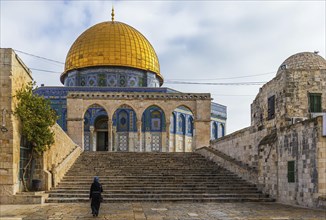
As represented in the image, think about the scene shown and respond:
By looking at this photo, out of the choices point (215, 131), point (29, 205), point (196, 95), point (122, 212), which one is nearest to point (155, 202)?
point (122, 212)

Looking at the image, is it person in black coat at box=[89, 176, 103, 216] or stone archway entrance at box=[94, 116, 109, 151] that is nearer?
person in black coat at box=[89, 176, 103, 216]

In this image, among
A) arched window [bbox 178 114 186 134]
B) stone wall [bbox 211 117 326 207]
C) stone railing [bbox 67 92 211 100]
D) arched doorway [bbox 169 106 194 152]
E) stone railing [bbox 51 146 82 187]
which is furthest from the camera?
arched window [bbox 178 114 186 134]

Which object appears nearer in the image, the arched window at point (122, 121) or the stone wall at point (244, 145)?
the stone wall at point (244, 145)

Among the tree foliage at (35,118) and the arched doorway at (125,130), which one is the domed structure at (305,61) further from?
the arched doorway at (125,130)

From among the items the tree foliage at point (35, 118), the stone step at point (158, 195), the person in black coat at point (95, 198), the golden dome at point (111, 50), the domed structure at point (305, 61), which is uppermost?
the golden dome at point (111, 50)

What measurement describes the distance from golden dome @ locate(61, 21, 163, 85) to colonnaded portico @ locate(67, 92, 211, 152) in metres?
4.82

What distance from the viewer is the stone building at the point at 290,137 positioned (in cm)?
1178

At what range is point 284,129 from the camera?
13.7 m

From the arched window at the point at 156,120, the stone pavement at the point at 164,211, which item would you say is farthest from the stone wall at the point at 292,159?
the arched window at the point at 156,120

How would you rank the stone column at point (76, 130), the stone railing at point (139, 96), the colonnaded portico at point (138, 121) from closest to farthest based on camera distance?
the stone column at point (76, 130)
the colonnaded portico at point (138, 121)
the stone railing at point (139, 96)

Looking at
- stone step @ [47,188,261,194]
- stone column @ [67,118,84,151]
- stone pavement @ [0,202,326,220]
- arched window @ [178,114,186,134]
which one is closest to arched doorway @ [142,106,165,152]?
arched window @ [178,114,186,134]

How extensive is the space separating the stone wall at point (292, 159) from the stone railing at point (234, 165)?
332 millimetres

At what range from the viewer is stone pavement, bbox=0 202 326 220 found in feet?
33.6

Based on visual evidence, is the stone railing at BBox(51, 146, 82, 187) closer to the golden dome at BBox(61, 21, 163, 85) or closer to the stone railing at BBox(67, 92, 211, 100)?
the stone railing at BBox(67, 92, 211, 100)
